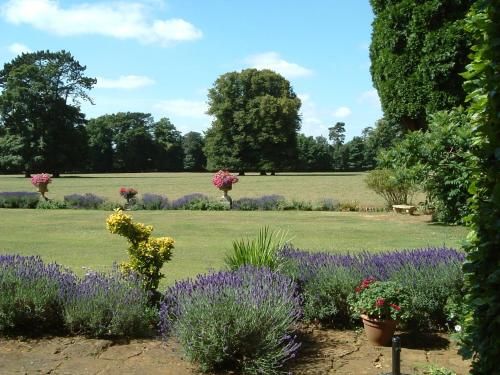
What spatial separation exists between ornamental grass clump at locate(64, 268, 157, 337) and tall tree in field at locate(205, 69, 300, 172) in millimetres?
67672

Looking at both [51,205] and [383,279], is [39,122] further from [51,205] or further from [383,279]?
[383,279]

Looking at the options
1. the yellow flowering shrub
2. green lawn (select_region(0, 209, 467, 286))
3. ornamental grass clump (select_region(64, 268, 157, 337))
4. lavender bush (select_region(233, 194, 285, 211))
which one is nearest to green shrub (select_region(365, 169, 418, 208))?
green lawn (select_region(0, 209, 467, 286))

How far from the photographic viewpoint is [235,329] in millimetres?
4141

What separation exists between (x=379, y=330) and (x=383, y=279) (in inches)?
34.8

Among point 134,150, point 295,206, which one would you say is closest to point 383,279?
point 295,206

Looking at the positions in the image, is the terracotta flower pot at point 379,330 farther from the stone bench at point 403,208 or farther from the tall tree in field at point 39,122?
the tall tree in field at point 39,122

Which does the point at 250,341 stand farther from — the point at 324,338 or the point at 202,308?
the point at 324,338

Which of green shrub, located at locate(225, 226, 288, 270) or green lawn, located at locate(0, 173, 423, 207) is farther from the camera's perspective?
green lawn, located at locate(0, 173, 423, 207)

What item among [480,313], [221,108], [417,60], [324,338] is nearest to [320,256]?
[324,338]

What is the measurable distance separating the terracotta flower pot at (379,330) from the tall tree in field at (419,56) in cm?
1244

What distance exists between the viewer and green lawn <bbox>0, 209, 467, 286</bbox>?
37.7 feet

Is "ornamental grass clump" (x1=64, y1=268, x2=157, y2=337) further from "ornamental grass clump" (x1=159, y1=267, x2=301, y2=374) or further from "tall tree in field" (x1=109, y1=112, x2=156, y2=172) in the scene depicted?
"tall tree in field" (x1=109, y1=112, x2=156, y2=172)

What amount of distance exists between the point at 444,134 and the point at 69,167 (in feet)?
220

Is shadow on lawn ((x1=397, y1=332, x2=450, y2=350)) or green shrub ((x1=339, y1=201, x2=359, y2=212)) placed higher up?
green shrub ((x1=339, y1=201, x2=359, y2=212))
